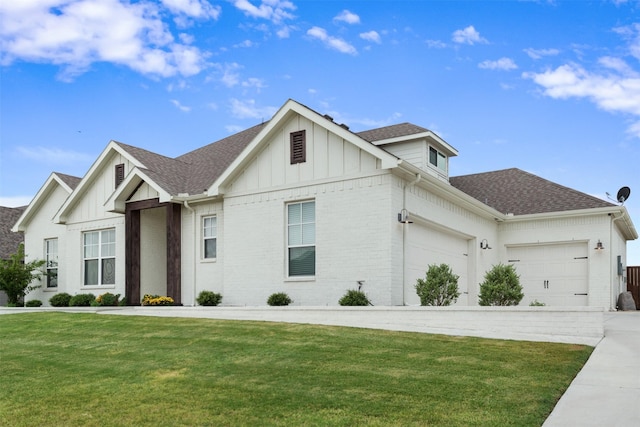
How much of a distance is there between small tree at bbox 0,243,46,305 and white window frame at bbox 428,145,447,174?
613 inches

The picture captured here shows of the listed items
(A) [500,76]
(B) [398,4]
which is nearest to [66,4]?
(B) [398,4]

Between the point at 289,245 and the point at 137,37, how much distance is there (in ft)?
22.8

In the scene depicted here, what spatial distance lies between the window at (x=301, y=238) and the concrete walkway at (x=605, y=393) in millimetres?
7799

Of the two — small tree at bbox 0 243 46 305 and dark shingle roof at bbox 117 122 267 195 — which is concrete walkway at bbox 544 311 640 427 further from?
small tree at bbox 0 243 46 305

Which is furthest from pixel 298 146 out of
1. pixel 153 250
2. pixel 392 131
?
pixel 153 250

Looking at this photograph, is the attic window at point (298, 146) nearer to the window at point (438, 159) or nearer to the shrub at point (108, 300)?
the window at point (438, 159)

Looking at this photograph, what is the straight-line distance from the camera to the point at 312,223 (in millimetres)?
16562

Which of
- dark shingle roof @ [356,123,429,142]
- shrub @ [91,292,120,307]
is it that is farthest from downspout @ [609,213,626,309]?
shrub @ [91,292,120,307]

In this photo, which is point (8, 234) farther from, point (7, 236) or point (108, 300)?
point (108, 300)

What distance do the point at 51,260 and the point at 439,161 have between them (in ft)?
51.4

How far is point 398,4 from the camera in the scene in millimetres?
15016

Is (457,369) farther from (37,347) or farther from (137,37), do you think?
(137,37)

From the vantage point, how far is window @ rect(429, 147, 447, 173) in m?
20.7

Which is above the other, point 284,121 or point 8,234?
point 284,121
